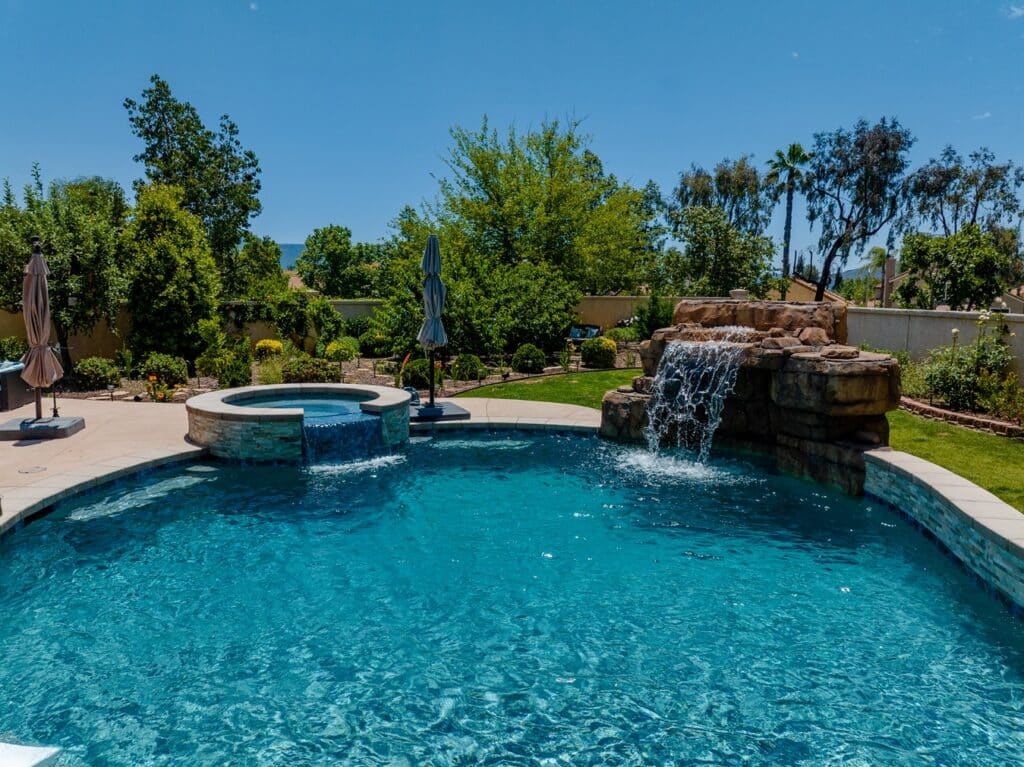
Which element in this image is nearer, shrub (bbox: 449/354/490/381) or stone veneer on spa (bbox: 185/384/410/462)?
stone veneer on spa (bbox: 185/384/410/462)

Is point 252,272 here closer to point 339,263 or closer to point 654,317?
point 339,263

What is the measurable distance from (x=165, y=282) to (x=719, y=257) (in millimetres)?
24071

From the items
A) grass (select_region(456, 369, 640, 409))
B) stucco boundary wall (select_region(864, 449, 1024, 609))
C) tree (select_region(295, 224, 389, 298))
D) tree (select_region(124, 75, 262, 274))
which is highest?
tree (select_region(124, 75, 262, 274))

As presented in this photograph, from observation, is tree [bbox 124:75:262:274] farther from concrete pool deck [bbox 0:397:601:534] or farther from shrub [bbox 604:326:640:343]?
shrub [bbox 604:326:640:343]

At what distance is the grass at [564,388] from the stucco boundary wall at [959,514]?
634 centimetres

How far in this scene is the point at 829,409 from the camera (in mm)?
8648

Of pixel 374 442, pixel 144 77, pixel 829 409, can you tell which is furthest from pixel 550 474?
pixel 144 77

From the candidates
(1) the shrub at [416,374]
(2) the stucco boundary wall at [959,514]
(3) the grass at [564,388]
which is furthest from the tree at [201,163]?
(2) the stucco boundary wall at [959,514]

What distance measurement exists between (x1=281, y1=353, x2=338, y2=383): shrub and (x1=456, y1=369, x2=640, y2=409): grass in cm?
292

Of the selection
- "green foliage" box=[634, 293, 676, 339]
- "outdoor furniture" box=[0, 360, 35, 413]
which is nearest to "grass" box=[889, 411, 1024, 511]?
"green foliage" box=[634, 293, 676, 339]

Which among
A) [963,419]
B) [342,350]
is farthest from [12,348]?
[963,419]

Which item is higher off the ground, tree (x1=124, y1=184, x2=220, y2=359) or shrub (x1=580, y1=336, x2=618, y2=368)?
tree (x1=124, y1=184, x2=220, y2=359)

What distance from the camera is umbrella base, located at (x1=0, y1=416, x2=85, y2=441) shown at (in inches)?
409

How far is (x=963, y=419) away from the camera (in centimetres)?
1095
